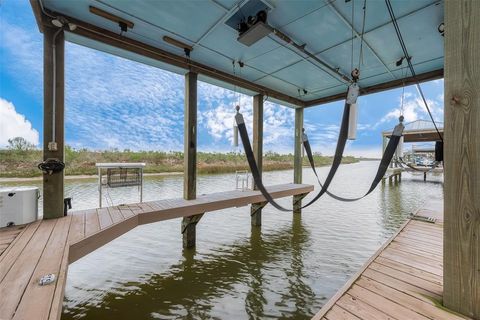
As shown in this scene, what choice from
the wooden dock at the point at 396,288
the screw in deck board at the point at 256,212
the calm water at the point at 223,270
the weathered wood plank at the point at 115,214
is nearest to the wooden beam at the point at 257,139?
the screw in deck board at the point at 256,212

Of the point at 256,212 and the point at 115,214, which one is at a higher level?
the point at 115,214

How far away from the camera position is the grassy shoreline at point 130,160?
31.6 ft

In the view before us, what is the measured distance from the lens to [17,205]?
7.61 feet

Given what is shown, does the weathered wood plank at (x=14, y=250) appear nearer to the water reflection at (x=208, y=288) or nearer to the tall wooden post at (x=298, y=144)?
the water reflection at (x=208, y=288)

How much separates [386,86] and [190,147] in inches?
173

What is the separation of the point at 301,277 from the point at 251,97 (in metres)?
4.05

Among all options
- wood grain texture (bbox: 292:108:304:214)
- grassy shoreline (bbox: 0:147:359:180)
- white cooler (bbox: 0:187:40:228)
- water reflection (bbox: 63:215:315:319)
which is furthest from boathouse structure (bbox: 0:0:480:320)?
grassy shoreline (bbox: 0:147:359:180)

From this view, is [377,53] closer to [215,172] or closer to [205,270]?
[205,270]

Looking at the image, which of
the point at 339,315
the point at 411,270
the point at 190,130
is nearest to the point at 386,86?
the point at 411,270

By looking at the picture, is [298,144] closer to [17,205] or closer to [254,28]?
[254,28]

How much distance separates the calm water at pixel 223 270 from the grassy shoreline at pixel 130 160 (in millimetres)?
4100

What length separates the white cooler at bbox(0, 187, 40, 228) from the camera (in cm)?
223

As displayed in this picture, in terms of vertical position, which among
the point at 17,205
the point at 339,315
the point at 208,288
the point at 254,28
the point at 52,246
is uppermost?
the point at 254,28

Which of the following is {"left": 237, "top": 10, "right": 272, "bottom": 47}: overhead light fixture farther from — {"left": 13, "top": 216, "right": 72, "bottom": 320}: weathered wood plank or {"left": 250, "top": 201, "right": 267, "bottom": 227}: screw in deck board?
{"left": 250, "top": 201, "right": 267, "bottom": 227}: screw in deck board
